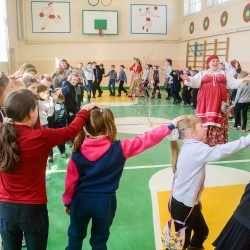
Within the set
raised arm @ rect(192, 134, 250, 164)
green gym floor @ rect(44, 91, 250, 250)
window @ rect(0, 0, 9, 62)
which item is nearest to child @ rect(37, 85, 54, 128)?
green gym floor @ rect(44, 91, 250, 250)

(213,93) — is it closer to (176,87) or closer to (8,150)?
(8,150)

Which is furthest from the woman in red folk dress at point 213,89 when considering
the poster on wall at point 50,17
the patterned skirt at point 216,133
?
the poster on wall at point 50,17

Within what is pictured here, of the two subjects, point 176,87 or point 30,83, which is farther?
point 176,87

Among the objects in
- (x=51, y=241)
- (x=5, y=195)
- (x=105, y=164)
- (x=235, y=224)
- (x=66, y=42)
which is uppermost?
(x=66, y=42)

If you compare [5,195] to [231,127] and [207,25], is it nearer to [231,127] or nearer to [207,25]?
[231,127]

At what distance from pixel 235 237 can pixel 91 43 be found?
15878 mm

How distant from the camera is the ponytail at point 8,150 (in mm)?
1689

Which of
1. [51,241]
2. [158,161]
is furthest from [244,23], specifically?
[51,241]

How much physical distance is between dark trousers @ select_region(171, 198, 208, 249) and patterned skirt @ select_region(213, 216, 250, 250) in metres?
0.41

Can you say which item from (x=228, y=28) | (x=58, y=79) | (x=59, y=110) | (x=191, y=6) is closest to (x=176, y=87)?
(x=228, y=28)

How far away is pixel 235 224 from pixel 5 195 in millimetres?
1348

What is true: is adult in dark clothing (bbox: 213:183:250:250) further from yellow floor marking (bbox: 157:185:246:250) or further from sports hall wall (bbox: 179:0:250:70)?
sports hall wall (bbox: 179:0:250:70)

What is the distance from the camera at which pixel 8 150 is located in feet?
5.55

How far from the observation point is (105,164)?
6.38ft
